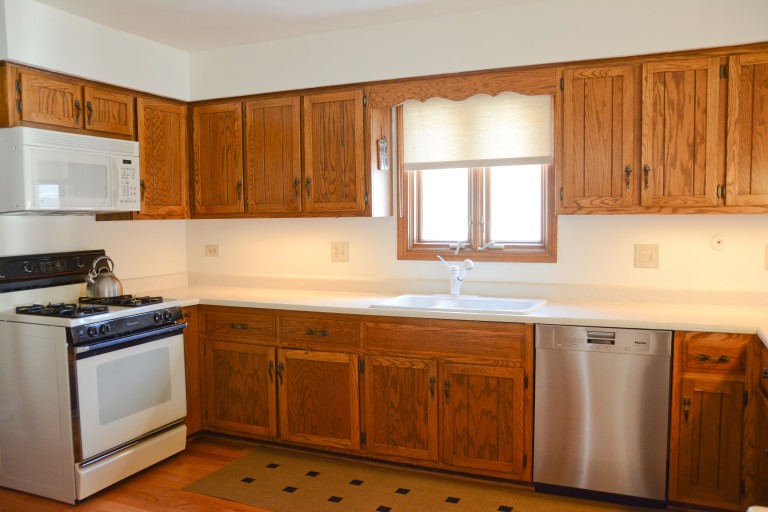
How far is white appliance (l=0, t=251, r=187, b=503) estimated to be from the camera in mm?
2889

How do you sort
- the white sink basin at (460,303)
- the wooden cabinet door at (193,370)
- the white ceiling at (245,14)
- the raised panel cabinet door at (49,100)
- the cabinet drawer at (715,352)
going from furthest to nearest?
1. the wooden cabinet door at (193,370)
2. the white sink basin at (460,303)
3. the white ceiling at (245,14)
4. the raised panel cabinet door at (49,100)
5. the cabinet drawer at (715,352)

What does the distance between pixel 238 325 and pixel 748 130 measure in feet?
9.07

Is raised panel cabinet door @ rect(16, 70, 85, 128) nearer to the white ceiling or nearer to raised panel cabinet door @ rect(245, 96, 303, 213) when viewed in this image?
the white ceiling

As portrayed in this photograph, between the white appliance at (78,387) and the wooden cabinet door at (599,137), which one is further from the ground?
the wooden cabinet door at (599,137)

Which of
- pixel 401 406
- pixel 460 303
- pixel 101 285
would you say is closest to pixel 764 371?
pixel 460 303

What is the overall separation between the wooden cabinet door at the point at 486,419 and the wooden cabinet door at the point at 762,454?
93 centimetres

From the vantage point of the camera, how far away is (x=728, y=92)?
9.29 ft

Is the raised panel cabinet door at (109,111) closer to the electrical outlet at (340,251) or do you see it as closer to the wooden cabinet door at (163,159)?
the wooden cabinet door at (163,159)

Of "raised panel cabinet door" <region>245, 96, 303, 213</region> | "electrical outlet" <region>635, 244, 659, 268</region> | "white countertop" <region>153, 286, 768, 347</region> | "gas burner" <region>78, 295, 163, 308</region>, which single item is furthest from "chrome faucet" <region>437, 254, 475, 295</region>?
"gas burner" <region>78, 295, 163, 308</region>

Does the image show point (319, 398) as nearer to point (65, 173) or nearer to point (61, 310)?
point (61, 310)

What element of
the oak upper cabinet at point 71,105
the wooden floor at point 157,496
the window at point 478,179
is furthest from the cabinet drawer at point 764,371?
the oak upper cabinet at point 71,105

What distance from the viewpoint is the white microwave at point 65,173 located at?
9.55 ft

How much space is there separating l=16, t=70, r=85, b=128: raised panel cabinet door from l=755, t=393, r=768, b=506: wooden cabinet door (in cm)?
344

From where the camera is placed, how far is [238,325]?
11.7 feet
